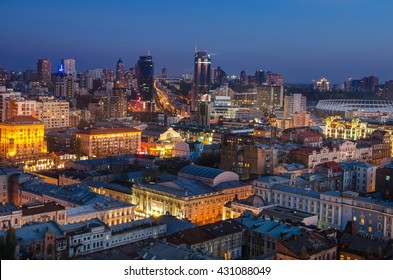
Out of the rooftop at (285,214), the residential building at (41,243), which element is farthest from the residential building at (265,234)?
the residential building at (41,243)

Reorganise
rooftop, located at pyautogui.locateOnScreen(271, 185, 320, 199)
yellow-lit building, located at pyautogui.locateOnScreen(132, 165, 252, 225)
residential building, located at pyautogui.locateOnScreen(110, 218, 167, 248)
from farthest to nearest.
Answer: rooftop, located at pyautogui.locateOnScreen(271, 185, 320, 199)
yellow-lit building, located at pyautogui.locateOnScreen(132, 165, 252, 225)
residential building, located at pyautogui.locateOnScreen(110, 218, 167, 248)

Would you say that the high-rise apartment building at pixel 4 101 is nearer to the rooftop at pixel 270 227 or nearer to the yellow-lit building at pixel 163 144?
the yellow-lit building at pixel 163 144

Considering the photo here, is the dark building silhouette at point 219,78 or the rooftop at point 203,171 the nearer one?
the rooftop at point 203,171

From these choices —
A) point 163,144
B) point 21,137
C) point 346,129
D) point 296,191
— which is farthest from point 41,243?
point 346,129

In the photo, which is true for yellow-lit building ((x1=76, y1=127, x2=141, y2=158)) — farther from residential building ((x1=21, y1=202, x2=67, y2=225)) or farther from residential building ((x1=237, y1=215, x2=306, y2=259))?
residential building ((x1=237, y1=215, x2=306, y2=259))

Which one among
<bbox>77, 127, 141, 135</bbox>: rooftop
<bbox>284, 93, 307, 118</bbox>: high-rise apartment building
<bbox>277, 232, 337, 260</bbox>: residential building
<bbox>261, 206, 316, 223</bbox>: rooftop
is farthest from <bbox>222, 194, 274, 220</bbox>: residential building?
<bbox>284, 93, 307, 118</bbox>: high-rise apartment building

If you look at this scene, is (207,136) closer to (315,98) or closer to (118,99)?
(118,99)
